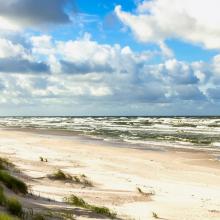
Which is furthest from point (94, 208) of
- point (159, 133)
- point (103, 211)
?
point (159, 133)

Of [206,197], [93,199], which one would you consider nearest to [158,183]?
[206,197]

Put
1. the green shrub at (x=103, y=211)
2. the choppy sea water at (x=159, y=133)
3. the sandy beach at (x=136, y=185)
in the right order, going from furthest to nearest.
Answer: the choppy sea water at (x=159, y=133) → the sandy beach at (x=136, y=185) → the green shrub at (x=103, y=211)

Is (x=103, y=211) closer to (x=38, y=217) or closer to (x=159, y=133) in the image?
(x=38, y=217)

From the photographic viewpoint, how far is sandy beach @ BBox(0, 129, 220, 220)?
13.4 meters

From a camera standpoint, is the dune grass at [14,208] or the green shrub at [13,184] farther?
the green shrub at [13,184]

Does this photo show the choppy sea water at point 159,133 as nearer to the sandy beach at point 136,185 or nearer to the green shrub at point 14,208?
the sandy beach at point 136,185

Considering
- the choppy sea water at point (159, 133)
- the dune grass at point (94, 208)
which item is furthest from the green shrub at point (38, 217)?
the choppy sea water at point (159, 133)

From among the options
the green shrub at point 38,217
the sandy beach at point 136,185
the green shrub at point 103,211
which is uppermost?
the green shrub at point 38,217

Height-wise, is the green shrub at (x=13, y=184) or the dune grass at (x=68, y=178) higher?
the green shrub at (x=13, y=184)

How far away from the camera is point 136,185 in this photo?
18.3m

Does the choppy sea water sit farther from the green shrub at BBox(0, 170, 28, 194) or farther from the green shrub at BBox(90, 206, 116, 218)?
the green shrub at BBox(90, 206, 116, 218)

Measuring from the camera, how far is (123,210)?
13430mm

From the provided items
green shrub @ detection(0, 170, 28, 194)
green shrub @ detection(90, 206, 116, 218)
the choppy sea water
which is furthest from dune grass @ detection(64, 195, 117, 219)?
the choppy sea water

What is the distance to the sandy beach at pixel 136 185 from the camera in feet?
44.0
